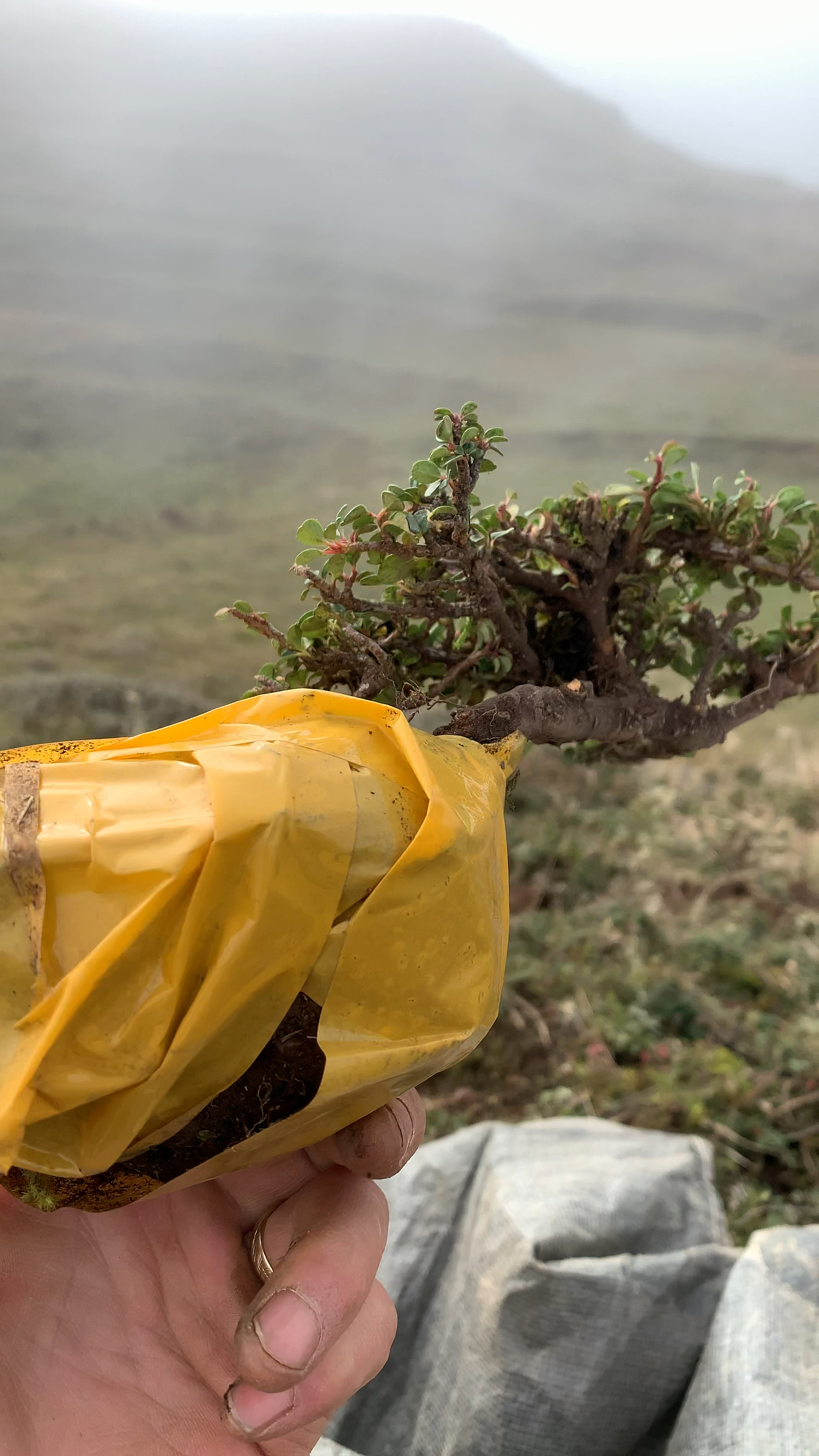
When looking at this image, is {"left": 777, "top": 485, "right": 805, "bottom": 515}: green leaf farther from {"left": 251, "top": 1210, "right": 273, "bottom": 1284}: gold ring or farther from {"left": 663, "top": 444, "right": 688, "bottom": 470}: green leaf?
{"left": 251, "top": 1210, "right": 273, "bottom": 1284}: gold ring

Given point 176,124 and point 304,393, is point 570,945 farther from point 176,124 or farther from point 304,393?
point 176,124

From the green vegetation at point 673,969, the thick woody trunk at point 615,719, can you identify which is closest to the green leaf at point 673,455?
the thick woody trunk at point 615,719

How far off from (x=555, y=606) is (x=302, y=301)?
6.39 feet

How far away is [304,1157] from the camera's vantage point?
0.76 meters

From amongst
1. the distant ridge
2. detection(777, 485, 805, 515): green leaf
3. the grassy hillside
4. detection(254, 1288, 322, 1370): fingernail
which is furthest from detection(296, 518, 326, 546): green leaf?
the distant ridge

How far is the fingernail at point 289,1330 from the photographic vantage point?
1.80ft

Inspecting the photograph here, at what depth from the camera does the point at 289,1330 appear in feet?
1.83

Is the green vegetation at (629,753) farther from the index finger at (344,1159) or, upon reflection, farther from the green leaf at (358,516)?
the index finger at (344,1159)

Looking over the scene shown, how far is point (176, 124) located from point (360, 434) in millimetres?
900

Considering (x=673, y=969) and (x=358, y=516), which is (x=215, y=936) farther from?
(x=673, y=969)

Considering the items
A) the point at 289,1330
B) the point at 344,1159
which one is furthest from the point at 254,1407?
the point at 344,1159

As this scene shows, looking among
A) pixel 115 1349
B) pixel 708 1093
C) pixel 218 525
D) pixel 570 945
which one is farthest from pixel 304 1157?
pixel 218 525

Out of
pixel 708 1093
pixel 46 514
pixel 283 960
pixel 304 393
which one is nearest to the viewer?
pixel 283 960

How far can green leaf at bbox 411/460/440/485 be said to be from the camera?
1.97 ft
